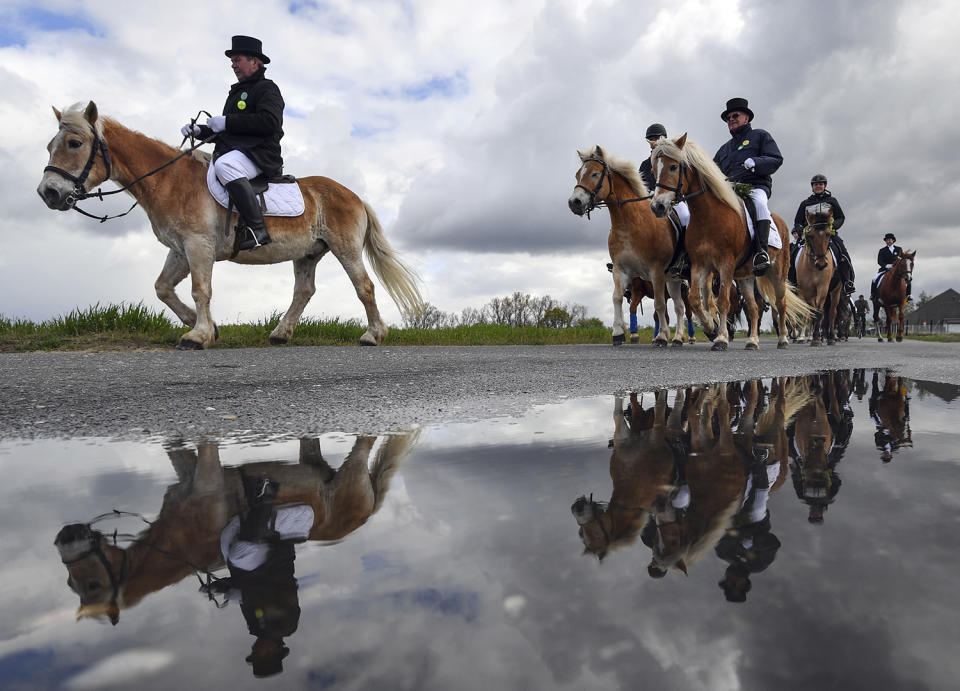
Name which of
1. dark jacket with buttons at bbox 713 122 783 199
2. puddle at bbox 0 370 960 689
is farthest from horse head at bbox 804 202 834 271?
puddle at bbox 0 370 960 689

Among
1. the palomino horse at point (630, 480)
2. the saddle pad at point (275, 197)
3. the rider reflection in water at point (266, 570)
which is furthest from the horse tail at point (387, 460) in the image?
the saddle pad at point (275, 197)

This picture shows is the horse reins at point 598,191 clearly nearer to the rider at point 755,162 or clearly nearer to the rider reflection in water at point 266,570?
the rider at point 755,162

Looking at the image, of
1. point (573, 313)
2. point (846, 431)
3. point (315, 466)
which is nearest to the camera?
point (315, 466)

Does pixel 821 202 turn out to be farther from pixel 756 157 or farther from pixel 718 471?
pixel 718 471

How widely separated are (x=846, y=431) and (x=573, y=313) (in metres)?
16.6

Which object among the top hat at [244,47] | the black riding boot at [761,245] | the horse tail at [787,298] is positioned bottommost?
the horse tail at [787,298]

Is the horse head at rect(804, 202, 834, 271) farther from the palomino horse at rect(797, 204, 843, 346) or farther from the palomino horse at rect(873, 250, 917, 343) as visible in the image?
the palomino horse at rect(873, 250, 917, 343)

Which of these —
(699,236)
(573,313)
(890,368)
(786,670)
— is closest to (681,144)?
(699,236)

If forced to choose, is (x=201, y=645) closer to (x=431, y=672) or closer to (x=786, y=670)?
(x=431, y=672)

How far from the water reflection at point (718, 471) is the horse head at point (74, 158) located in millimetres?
5990

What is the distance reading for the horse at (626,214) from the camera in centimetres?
867

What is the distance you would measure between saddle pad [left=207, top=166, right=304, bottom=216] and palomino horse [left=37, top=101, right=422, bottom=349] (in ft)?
0.43

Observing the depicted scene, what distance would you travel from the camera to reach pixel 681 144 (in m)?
8.02

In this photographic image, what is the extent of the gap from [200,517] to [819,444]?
5.29ft
